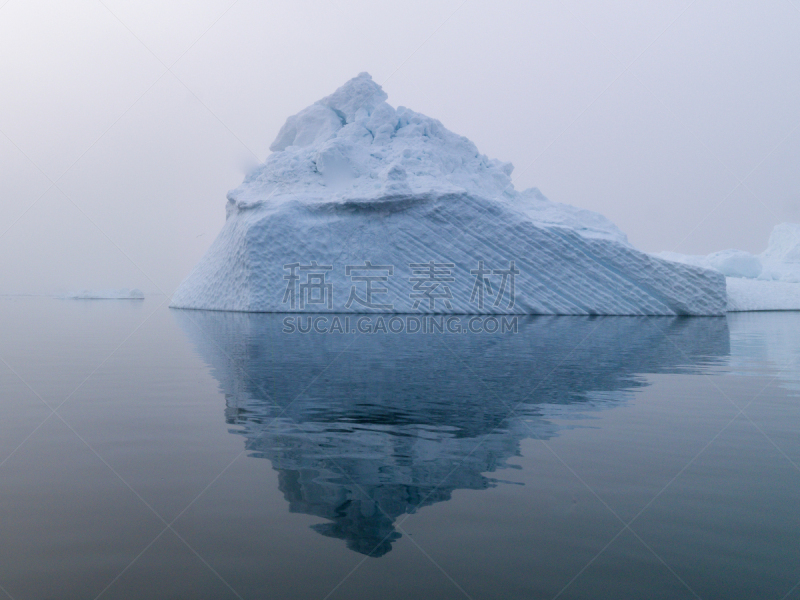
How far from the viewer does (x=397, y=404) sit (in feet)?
15.8

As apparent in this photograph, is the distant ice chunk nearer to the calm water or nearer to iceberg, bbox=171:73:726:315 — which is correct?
iceberg, bbox=171:73:726:315

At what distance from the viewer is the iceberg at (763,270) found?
84.4ft

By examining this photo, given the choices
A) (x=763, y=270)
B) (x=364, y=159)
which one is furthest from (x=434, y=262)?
(x=763, y=270)

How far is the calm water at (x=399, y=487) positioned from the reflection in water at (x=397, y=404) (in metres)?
0.02

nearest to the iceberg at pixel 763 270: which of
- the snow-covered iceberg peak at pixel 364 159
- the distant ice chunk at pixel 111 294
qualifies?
the snow-covered iceberg peak at pixel 364 159

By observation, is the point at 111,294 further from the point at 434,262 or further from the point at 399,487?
the point at 399,487

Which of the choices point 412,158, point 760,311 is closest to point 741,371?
point 412,158

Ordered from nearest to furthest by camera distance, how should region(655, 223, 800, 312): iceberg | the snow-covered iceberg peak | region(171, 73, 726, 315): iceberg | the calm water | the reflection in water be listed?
the calm water → the reflection in water → region(171, 73, 726, 315): iceberg → the snow-covered iceberg peak → region(655, 223, 800, 312): iceberg

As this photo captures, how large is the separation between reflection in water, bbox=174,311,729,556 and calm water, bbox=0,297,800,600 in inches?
1.0

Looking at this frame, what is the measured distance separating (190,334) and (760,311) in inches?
951

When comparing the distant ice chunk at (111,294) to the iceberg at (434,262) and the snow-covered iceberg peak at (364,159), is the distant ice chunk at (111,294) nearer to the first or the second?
the snow-covered iceberg peak at (364,159)

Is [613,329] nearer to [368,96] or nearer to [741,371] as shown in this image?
[741,371]

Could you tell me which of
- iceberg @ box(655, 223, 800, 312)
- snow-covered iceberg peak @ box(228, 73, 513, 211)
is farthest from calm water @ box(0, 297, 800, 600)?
iceberg @ box(655, 223, 800, 312)

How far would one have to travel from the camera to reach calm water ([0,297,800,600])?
1984 mm
